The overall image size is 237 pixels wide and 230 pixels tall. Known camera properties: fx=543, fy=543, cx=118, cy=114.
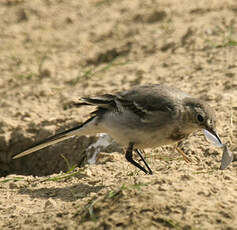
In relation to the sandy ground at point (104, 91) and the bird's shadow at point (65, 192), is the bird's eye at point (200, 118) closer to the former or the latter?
the sandy ground at point (104, 91)

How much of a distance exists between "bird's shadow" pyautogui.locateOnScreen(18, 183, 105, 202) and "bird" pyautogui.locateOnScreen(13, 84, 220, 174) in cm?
66

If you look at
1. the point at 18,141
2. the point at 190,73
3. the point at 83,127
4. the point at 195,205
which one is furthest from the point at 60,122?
the point at 195,205

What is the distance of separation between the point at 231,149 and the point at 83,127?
184 centimetres

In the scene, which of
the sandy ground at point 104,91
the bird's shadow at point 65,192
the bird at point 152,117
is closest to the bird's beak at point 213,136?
the bird at point 152,117

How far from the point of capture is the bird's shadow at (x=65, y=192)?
19.1 feet

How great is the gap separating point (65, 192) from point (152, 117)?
4.19 ft

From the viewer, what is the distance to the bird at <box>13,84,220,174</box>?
607 cm

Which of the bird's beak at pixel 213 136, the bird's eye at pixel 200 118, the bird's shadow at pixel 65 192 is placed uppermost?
the bird's eye at pixel 200 118

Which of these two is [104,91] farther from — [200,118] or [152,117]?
[200,118]

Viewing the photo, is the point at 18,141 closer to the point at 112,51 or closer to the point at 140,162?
the point at 140,162

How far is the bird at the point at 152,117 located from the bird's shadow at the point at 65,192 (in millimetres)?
662

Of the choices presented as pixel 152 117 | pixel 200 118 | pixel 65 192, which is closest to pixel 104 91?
pixel 152 117

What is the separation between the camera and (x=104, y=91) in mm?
8844

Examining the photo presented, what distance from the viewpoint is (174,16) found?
11273mm
